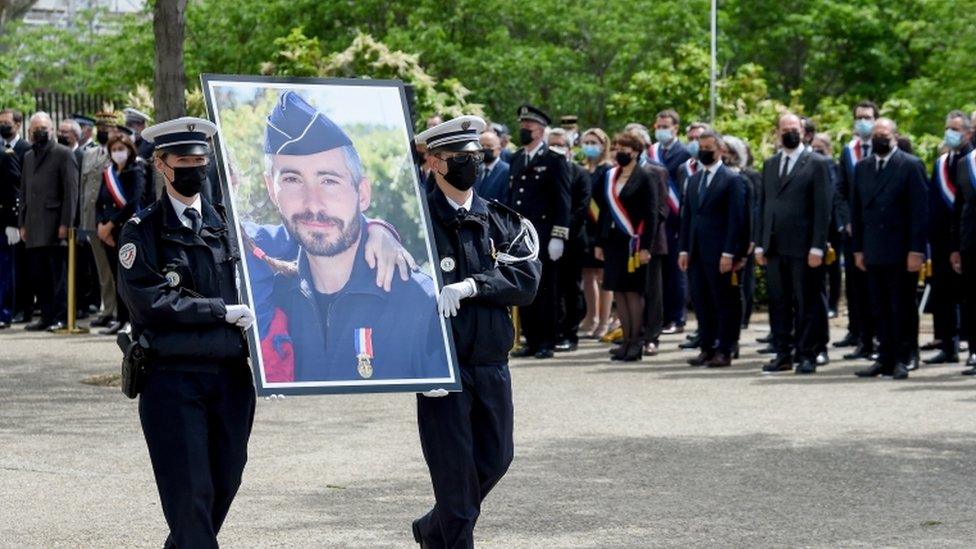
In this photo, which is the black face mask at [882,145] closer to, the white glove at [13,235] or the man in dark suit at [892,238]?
the man in dark suit at [892,238]

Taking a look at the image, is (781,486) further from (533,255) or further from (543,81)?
(543,81)

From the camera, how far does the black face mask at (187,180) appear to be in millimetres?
6711

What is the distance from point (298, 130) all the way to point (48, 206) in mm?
12707

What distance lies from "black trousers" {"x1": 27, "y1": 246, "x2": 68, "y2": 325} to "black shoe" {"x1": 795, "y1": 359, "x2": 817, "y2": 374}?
7941 mm

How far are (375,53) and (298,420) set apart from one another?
1273cm

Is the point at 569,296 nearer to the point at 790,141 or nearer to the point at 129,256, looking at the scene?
the point at 790,141

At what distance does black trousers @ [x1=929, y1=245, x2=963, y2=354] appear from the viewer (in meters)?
16.1

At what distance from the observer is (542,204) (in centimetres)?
1673

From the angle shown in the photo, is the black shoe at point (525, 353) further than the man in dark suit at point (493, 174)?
No

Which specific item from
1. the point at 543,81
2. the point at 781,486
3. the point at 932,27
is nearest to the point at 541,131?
the point at 781,486

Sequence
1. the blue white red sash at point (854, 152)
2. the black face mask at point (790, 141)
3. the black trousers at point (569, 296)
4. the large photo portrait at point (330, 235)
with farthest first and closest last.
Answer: the black trousers at point (569, 296)
the blue white red sash at point (854, 152)
the black face mask at point (790, 141)
the large photo portrait at point (330, 235)

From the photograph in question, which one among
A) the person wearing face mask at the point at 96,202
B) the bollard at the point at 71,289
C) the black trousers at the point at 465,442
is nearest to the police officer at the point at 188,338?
the black trousers at the point at 465,442

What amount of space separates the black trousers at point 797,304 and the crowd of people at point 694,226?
16mm

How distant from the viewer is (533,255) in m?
7.24
